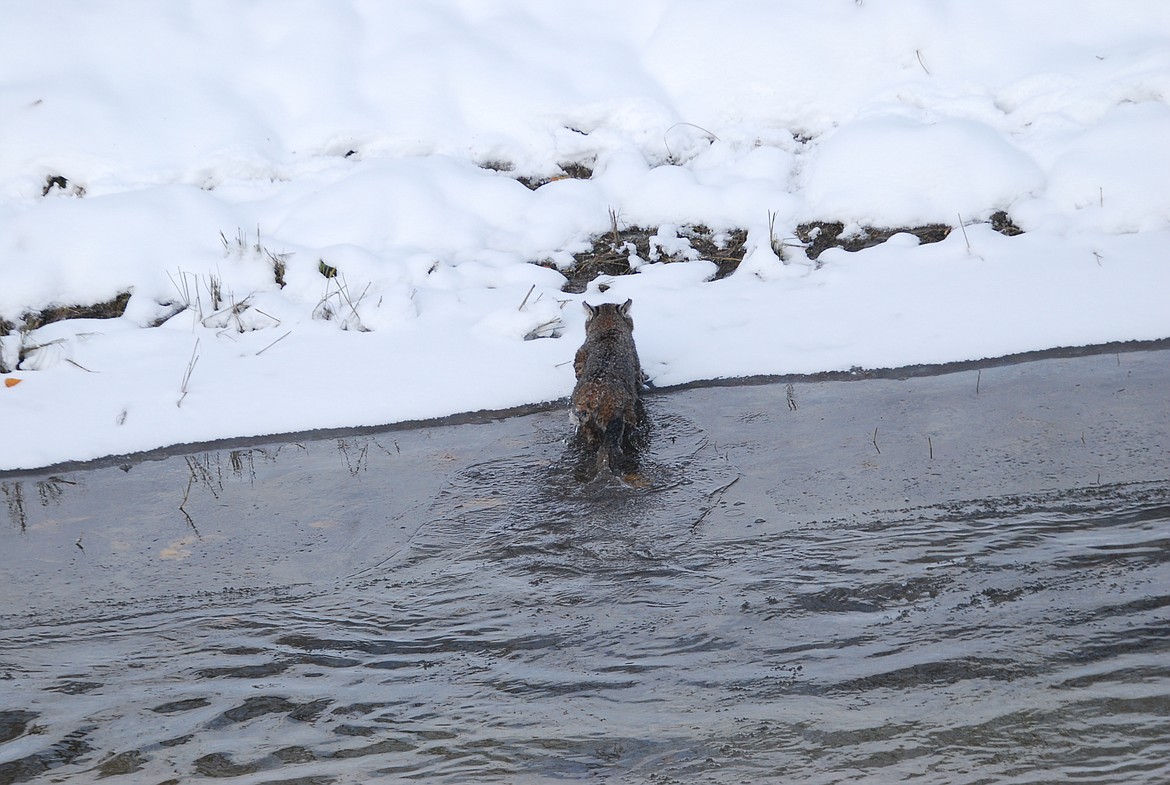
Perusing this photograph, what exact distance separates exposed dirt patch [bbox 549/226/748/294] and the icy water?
2522 millimetres

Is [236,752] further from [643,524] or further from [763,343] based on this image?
Answer: [763,343]

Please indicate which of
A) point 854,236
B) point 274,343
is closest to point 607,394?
point 274,343

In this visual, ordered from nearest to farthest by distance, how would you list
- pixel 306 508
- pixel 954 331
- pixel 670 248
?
pixel 306 508 < pixel 954 331 < pixel 670 248

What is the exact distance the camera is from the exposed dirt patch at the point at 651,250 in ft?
27.0

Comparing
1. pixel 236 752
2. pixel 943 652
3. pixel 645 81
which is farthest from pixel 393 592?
pixel 645 81

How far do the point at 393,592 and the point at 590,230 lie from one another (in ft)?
15.9

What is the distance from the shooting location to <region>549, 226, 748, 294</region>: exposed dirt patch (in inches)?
324

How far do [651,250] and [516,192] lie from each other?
1.49 m

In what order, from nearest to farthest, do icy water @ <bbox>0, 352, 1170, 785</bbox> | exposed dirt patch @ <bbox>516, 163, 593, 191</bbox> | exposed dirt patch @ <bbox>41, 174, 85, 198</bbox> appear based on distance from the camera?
icy water @ <bbox>0, 352, 1170, 785</bbox> → exposed dirt patch @ <bbox>41, 174, 85, 198</bbox> → exposed dirt patch @ <bbox>516, 163, 593, 191</bbox>

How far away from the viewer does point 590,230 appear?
28.5 ft

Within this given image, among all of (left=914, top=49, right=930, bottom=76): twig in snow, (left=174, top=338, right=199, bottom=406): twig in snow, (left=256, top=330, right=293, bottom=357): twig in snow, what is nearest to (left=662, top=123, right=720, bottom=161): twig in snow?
(left=914, top=49, right=930, bottom=76): twig in snow

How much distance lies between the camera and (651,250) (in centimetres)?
840

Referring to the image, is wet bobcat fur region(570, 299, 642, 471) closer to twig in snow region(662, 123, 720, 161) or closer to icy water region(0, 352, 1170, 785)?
icy water region(0, 352, 1170, 785)

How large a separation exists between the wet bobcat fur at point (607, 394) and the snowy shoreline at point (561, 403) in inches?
17.7
